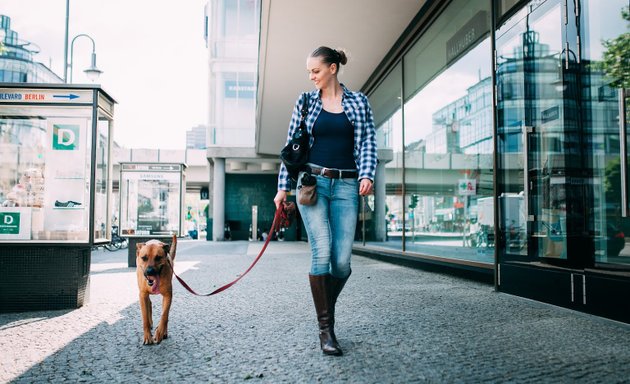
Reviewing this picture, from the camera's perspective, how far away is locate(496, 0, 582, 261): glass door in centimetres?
489

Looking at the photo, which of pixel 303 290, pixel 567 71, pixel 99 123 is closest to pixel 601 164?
pixel 567 71

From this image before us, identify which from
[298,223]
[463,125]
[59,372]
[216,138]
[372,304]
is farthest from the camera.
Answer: [298,223]

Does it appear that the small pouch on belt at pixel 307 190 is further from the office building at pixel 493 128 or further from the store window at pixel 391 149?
the store window at pixel 391 149

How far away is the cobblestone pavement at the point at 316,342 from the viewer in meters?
2.59

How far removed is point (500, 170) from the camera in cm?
547

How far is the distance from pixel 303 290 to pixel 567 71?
367cm

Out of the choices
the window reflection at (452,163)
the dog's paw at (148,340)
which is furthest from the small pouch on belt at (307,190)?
the window reflection at (452,163)

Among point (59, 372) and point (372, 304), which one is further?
point (372, 304)

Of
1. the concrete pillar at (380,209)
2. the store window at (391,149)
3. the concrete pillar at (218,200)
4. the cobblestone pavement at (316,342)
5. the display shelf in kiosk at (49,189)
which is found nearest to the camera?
the cobblestone pavement at (316,342)

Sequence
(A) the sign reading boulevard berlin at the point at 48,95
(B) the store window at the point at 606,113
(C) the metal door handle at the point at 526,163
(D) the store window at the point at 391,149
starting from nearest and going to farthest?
(B) the store window at the point at 606,113 < (A) the sign reading boulevard berlin at the point at 48,95 < (C) the metal door handle at the point at 526,163 < (D) the store window at the point at 391,149

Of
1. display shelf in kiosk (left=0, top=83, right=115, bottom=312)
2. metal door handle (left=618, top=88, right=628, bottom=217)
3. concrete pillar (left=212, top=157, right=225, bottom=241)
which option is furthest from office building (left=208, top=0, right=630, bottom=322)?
concrete pillar (left=212, top=157, right=225, bottom=241)

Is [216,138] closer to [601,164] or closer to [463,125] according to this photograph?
[463,125]

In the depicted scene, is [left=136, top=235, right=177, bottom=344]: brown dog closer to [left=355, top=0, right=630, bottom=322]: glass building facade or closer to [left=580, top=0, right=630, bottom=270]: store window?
[left=355, top=0, right=630, bottom=322]: glass building facade

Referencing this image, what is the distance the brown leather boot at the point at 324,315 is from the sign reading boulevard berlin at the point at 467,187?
17.6 ft
